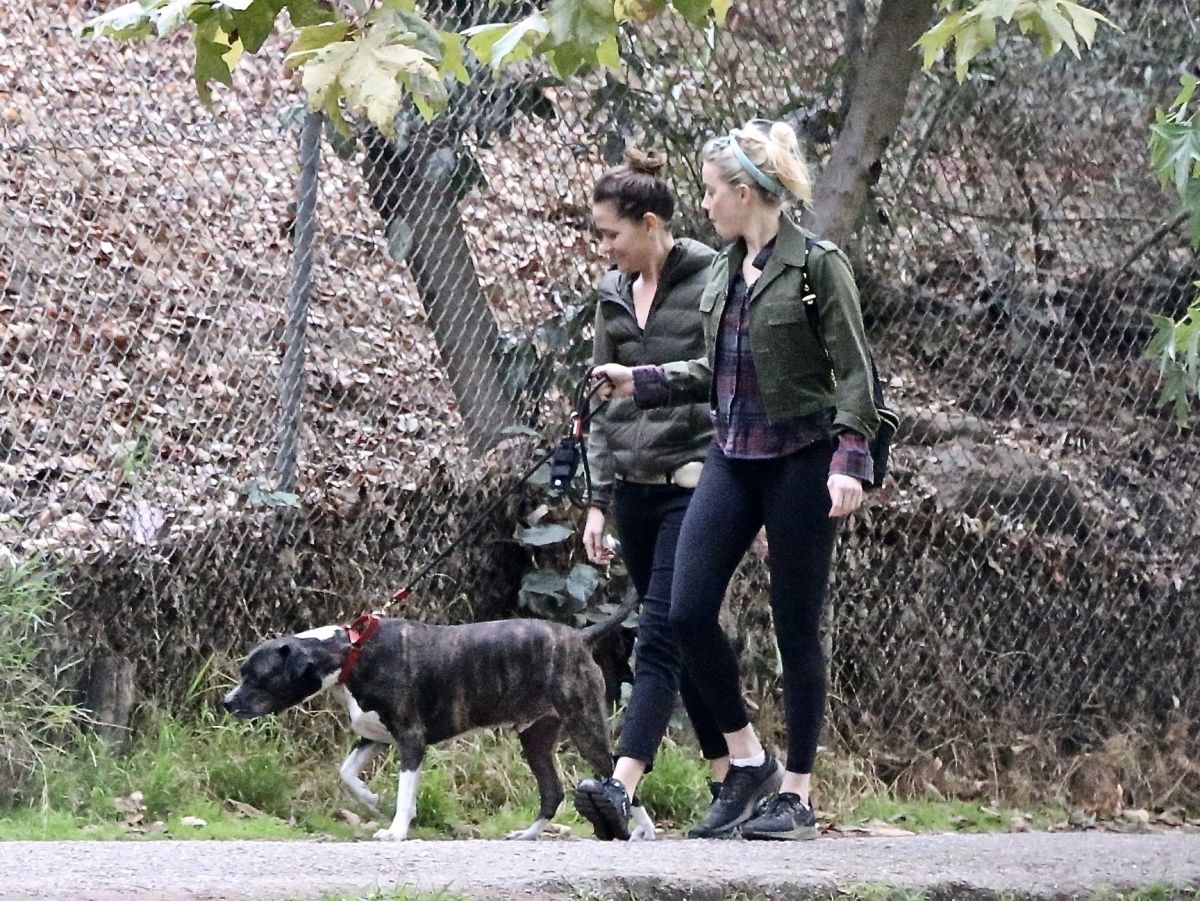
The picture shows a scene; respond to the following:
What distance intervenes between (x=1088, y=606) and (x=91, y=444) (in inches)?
192

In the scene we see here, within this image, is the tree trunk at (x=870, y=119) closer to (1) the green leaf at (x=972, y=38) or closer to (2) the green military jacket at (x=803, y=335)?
(2) the green military jacket at (x=803, y=335)

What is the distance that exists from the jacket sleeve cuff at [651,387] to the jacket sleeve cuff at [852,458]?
671mm

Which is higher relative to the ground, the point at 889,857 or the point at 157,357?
the point at 157,357

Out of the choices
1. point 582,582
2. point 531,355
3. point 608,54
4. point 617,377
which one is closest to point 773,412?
point 617,377

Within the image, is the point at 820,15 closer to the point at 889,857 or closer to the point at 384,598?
the point at 384,598

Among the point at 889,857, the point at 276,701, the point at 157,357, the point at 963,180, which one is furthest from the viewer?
the point at 963,180

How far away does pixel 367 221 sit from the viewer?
788cm

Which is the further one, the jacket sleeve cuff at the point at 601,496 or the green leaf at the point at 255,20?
the jacket sleeve cuff at the point at 601,496

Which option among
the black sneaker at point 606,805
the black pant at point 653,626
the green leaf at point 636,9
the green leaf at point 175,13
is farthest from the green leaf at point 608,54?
the black sneaker at point 606,805

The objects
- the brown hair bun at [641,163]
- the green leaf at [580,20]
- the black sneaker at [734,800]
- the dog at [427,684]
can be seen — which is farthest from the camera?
the dog at [427,684]

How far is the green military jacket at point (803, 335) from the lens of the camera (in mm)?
5176

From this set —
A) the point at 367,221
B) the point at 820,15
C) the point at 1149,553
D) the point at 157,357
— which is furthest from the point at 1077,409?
the point at 157,357

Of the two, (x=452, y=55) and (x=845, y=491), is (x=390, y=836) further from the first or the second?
(x=452, y=55)

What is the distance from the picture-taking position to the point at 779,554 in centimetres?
537
